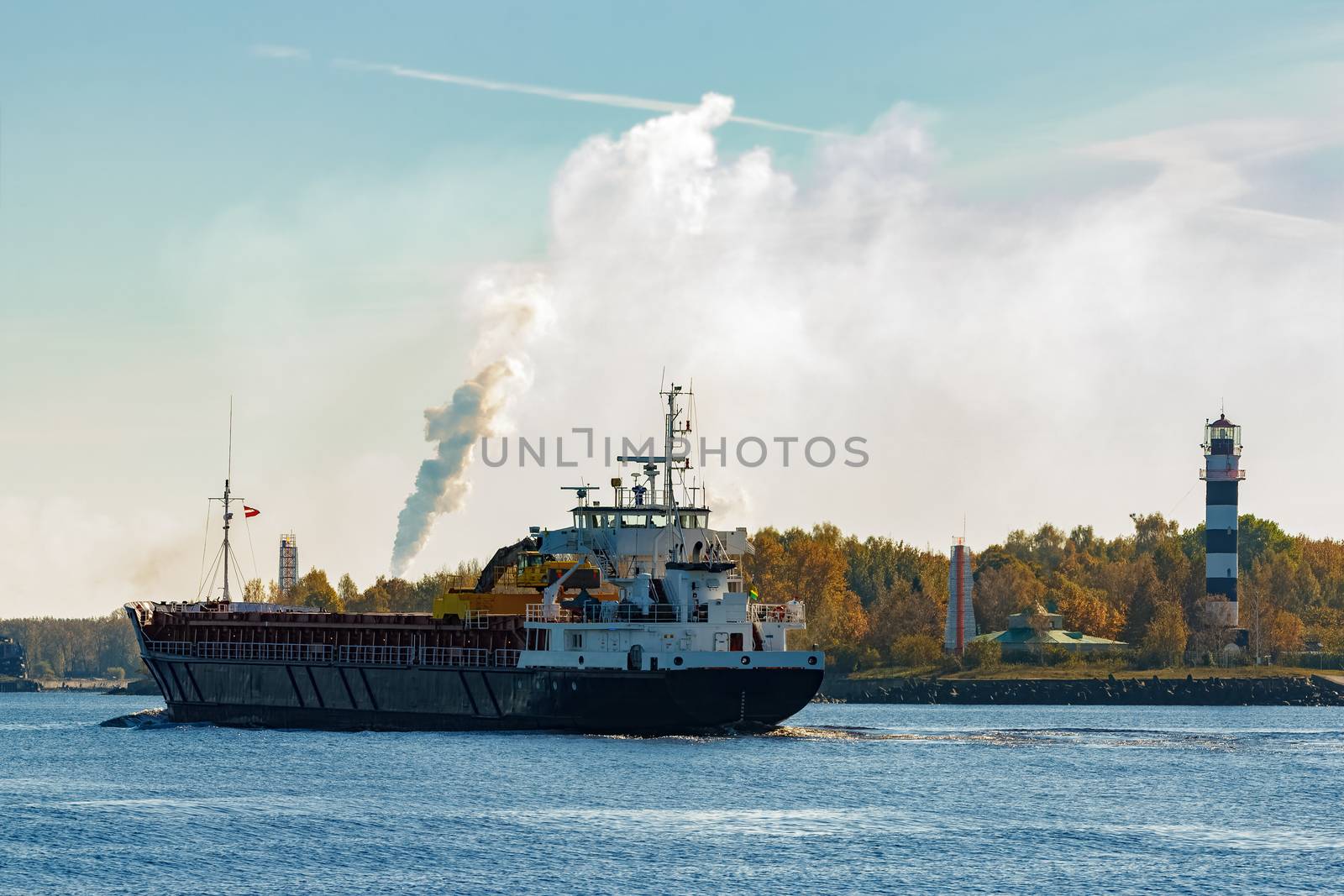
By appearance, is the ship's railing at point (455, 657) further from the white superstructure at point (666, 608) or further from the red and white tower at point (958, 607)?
the red and white tower at point (958, 607)

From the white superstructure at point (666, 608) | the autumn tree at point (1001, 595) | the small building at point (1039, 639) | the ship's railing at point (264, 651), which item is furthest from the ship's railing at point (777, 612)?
the autumn tree at point (1001, 595)

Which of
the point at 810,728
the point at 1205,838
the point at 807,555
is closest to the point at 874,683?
the point at 807,555

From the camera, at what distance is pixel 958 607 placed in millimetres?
155750

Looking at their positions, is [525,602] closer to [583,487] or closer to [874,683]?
[583,487]

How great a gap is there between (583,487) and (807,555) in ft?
280

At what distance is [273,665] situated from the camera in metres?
92.8

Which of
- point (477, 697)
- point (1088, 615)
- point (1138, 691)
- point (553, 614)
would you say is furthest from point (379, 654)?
point (1088, 615)

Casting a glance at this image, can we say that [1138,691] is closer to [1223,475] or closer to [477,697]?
[1223,475]

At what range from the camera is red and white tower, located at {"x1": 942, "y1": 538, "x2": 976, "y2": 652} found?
6107 inches

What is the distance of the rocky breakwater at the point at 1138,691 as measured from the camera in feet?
436

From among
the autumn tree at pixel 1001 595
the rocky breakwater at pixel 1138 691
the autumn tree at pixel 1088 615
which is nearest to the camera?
the rocky breakwater at pixel 1138 691

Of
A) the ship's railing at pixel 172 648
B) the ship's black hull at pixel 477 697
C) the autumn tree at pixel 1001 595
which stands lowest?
the ship's black hull at pixel 477 697

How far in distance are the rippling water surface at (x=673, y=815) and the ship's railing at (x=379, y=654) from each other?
442 cm

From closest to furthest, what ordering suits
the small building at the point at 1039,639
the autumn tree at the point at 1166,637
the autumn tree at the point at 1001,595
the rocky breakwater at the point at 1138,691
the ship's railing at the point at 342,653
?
the ship's railing at the point at 342,653, the rocky breakwater at the point at 1138,691, the autumn tree at the point at 1166,637, the small building at the point at 1039,639, the autumn tree at the point at 1001,595
